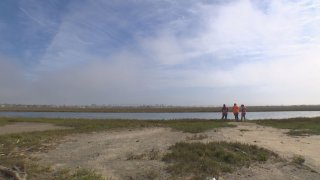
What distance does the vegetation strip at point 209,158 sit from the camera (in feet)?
49.3

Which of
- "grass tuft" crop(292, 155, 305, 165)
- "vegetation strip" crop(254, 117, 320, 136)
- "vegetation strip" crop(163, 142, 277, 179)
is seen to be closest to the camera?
"vegetation strip" crop(163, 142, 277, 179)

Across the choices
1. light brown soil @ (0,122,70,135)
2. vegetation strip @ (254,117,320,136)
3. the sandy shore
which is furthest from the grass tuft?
light brown soil @ (0,122,70,135)

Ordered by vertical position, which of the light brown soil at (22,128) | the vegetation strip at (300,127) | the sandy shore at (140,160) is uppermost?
the vegetation strip at (300,127)

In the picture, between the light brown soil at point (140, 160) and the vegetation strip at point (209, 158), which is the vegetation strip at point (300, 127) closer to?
the light brown soil at point (140, 160)

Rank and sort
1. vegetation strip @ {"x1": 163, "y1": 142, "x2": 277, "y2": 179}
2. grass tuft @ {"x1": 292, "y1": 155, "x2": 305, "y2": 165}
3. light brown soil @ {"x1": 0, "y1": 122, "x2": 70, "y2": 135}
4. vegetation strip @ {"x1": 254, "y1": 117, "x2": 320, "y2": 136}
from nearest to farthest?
vegetation strip @ {"x1": 163, "y1": 142, "x2": 277, "y2": 179}, grass tuft @ {"x1": 292, "y1": 155, "x2": 305, "y2": 165}, vegetation strip @ {"x1": 254, "y1": 117, "x2": 320, "y2": 136}, light brown soil @ {"x1": 0, "y1": 122, "x2": 70, "y2": 135}

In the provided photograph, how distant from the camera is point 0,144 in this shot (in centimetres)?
2267

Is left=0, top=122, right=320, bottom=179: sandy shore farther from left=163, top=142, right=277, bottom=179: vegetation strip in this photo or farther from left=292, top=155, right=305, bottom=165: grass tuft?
left=163, top=142, right=277, bottom=179: vegetation strip

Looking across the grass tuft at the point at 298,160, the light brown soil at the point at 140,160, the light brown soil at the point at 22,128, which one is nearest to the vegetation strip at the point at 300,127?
the light brown soil at the point at 140,160

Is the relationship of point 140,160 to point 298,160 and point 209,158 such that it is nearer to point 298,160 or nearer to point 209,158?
point 209,158

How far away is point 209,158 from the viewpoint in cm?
1717

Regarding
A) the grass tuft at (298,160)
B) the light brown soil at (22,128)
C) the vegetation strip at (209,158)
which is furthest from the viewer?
the light brown soil at (22,128)

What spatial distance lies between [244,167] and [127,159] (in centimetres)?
517

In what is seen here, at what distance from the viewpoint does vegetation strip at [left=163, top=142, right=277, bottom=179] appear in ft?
49.3

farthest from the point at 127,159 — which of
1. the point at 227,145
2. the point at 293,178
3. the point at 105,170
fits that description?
the point at 293,178
